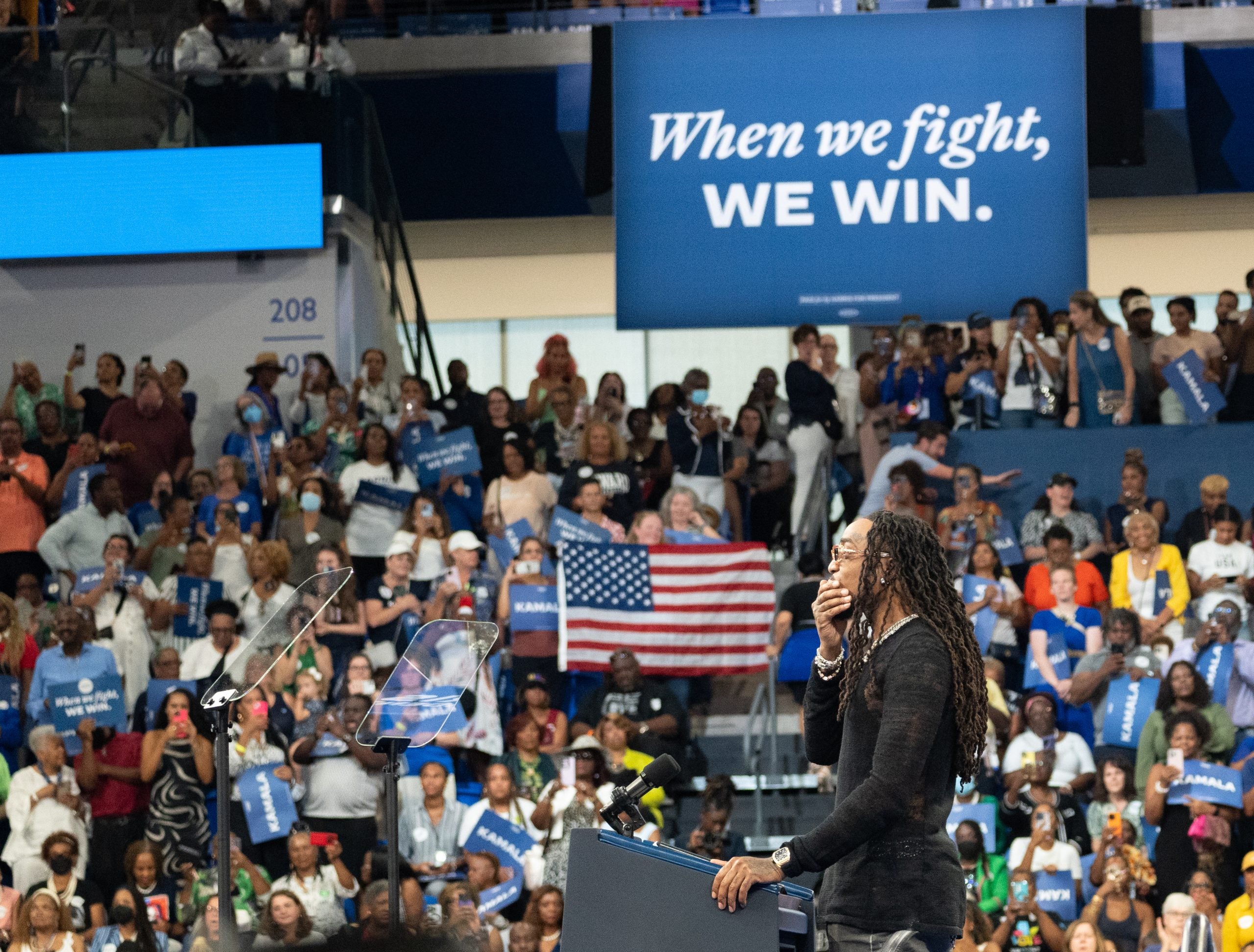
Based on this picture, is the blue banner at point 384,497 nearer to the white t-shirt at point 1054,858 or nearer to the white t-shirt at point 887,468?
the white t-shirt at point 887,468

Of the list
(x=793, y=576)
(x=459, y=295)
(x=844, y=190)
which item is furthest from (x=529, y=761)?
(x=459, y=295)

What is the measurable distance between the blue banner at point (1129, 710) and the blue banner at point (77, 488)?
247 inches

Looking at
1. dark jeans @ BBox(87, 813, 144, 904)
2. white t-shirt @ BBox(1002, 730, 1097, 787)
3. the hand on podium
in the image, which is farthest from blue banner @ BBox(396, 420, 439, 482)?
the hand on podium

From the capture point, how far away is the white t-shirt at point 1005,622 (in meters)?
9.69

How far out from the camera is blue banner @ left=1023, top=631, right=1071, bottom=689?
945 cm

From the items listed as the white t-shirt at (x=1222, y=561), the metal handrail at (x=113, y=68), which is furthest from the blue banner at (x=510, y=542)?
the metal handrail at (x=113, y=68)

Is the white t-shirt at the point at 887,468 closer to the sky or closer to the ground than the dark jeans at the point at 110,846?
closer to the sky

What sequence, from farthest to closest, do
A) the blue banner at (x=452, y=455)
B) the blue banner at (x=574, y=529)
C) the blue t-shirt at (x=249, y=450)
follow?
the blue t-shirt at (x=249, y=450) → the blue banner at (x=452, y=455) → the blue banner at (x=574, y=529)

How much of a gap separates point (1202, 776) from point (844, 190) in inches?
207

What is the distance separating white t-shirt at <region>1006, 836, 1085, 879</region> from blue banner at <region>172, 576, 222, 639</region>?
4631mm

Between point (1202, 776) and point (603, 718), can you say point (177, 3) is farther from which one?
point (1202, 776)

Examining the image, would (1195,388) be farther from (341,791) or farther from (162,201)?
(162,201)

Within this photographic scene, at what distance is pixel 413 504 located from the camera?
1058 cm

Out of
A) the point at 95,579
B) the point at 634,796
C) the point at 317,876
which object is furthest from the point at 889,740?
the point at 95,579
